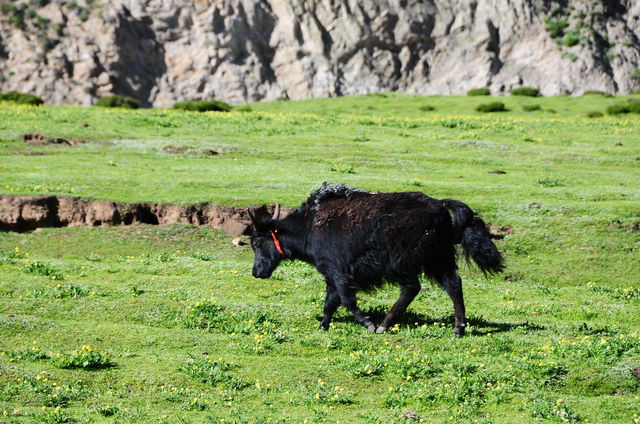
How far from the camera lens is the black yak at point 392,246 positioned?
12.4 metres

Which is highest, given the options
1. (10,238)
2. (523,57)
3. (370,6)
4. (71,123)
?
(370,6)

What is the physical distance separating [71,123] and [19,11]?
5450cm

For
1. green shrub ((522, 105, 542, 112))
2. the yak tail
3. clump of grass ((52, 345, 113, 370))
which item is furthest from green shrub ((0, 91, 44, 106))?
the yak tail

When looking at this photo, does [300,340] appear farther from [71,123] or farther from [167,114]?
[167,114]

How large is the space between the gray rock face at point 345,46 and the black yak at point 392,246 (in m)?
80.1

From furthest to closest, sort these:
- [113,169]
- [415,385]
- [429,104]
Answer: [429,104] → [113,169] → [415,385]

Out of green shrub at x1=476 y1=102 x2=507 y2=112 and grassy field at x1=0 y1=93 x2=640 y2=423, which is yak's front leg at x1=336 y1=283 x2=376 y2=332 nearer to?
grassy field at x1=0 y1=93 x2=640 y2=423

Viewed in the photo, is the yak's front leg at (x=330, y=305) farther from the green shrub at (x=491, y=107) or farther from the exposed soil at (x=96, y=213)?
the green shrub at (x=491, y=107)

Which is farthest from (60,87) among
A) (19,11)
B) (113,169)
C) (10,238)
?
(10,238)

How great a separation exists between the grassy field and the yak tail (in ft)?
4.42

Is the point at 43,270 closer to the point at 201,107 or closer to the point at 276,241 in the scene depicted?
the point at 276,241

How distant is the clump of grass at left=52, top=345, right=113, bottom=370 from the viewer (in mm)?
10594

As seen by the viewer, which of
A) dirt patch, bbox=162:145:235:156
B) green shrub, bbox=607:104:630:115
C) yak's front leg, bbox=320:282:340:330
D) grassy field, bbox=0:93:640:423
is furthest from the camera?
green shrub, bbox=607:104:630:115

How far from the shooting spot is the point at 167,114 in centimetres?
4559
